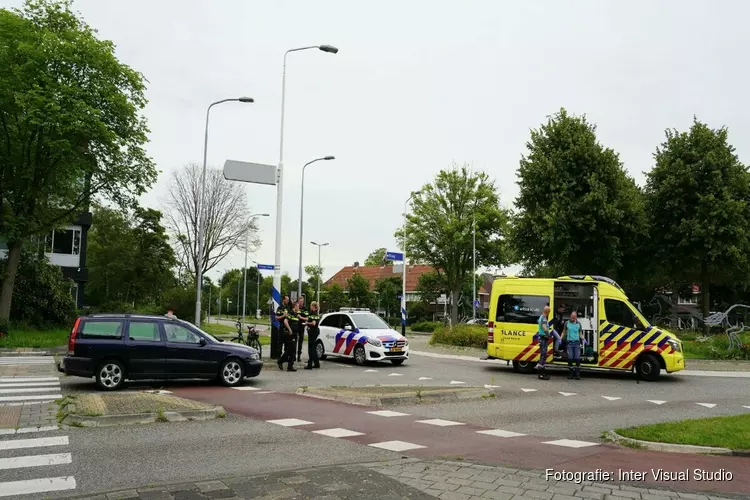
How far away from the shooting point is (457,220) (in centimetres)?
5053

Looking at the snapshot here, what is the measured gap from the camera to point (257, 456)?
6691 mm

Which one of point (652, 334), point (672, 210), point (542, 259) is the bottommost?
point (652, 334)

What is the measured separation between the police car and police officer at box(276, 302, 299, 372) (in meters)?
2.77

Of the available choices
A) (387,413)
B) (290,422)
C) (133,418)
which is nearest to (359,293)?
(387,413)

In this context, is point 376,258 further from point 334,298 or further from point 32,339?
point 32,339

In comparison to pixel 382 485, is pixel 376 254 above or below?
above

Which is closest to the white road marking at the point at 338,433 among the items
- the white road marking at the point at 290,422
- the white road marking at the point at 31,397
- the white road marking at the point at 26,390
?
the white road marking at the point at 290,422

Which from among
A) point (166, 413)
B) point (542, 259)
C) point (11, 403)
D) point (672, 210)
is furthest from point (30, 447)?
point (672, 210)

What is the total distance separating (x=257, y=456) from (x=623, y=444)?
4.57 m

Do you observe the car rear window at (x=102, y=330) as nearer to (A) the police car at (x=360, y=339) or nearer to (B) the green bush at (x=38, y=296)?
(A) the police car at (x=360, y=339)

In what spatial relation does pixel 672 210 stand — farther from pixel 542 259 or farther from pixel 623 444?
pixel 623 444

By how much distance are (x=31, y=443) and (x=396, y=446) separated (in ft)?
14.0

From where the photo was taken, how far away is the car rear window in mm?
12203

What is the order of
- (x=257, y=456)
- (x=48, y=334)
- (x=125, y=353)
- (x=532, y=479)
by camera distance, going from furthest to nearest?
(x=48, y=334), (x=125, y=353), (x=257, y=456), (x=532, y=479)
